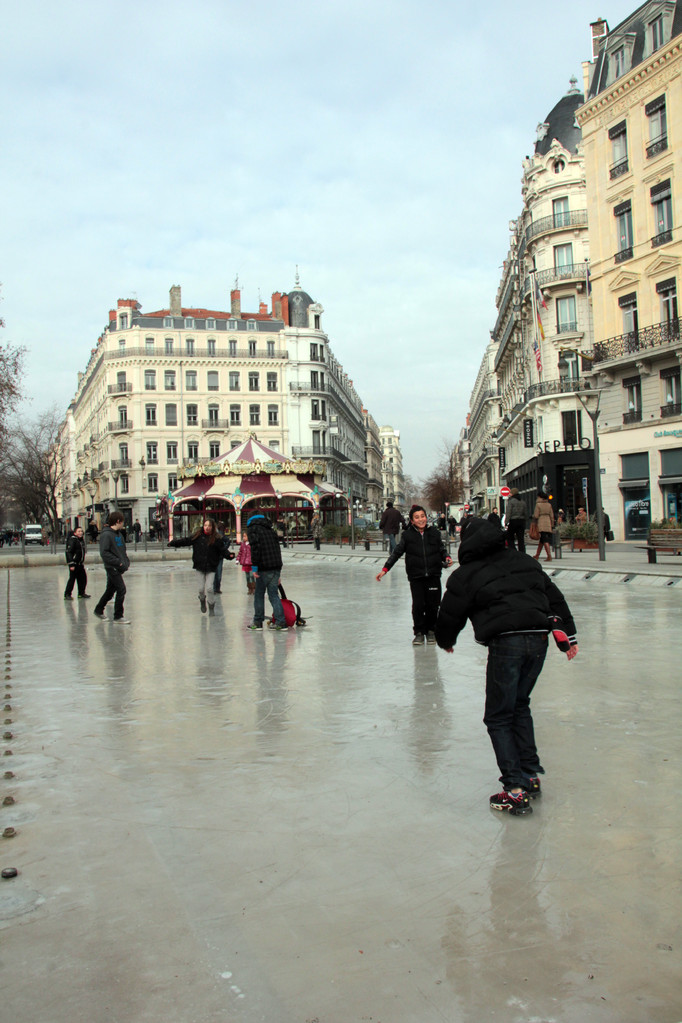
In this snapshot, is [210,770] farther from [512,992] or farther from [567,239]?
Answer: [567,239]

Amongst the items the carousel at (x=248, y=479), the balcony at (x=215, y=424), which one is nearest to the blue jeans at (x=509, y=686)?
the carousel at (x=248, y=479)

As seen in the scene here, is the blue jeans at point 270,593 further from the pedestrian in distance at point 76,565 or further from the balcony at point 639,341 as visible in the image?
the balcony at point 639,341

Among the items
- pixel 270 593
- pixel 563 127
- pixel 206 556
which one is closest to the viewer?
pixel 270 593

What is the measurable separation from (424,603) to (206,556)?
466 cm

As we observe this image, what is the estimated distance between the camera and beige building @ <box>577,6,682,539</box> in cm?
2802

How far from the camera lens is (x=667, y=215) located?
1119 inches

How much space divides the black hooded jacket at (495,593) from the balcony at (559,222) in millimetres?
38775

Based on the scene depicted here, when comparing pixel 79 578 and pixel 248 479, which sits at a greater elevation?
pixel 248 479

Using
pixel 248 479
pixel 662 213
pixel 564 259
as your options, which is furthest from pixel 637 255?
pixel 248 479

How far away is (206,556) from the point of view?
525 inches

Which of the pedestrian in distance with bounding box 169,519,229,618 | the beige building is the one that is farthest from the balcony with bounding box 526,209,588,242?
the pedestrian in distance with bounding box 169,519,229,618

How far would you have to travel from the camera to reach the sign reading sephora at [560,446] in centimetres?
3911

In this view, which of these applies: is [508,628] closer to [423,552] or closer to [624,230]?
[423,552]

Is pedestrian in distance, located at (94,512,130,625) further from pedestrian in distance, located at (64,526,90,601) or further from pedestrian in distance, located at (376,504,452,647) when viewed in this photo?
pedestrian in distance, located at (376,504,452,647)
